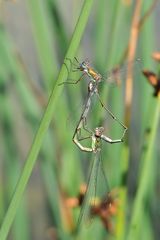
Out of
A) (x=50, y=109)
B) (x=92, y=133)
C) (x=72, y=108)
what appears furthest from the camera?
(x=72, y=108)

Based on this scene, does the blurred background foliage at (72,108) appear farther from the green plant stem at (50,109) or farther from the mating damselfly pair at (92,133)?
the green plant stem at (50,109)

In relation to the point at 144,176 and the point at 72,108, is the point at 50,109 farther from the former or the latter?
the point at 72,108

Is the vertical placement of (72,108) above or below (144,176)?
above

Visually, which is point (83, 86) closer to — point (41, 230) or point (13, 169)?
point (13, 169)

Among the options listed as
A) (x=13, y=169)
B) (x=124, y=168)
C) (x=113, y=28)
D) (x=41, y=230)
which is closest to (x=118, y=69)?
(x=113, y=28)

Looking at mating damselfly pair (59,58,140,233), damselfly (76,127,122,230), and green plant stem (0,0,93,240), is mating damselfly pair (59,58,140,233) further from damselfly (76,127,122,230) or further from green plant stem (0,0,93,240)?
green plant stem (0,0,93,240)

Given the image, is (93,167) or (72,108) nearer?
(93,167)

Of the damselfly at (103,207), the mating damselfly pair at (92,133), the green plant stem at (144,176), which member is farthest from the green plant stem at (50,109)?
the damselfly at (103,207)

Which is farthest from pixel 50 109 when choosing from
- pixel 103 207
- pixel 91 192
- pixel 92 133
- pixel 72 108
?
pixel 72 108

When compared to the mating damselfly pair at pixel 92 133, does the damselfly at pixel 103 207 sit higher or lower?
lower

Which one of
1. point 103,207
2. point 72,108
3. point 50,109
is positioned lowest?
point 103,207

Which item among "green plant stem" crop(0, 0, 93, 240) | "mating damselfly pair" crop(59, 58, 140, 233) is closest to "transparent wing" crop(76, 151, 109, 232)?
"mating damselfly pair" crop(59, 58, 140, 233)
